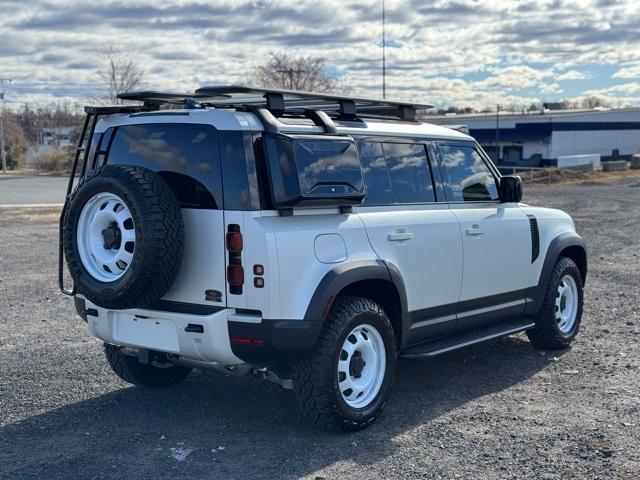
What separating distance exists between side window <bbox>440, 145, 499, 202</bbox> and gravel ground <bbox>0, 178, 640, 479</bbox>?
4.82 ft

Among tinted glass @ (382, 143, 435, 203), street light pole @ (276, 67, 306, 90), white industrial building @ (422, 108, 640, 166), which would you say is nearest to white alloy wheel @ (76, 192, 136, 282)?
tinted glass @ (382, 143, 435, 203)

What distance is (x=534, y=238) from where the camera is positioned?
23.3 feet

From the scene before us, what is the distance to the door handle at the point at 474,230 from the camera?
20.7ft

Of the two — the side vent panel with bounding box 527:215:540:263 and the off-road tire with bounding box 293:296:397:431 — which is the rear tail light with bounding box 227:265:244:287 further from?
the side vent panel with bounding box 527:215:540:263

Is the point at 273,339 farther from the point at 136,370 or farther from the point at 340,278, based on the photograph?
the point at 136,370

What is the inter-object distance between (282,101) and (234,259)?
3.72ft

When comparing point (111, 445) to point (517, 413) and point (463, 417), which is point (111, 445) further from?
point (517, 413)

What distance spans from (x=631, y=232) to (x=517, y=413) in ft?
41.6

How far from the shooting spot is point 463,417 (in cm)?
562

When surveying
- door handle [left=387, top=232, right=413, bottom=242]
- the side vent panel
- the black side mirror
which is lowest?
the side vent panel

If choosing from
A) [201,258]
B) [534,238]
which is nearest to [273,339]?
[201,258]

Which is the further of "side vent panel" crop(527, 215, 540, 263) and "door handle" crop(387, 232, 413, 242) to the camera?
"side vent panel" crop(527, 215, 540, 263)

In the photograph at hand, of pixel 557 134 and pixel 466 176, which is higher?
pixel 557 134

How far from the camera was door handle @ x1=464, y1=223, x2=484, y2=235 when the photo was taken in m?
6.30
